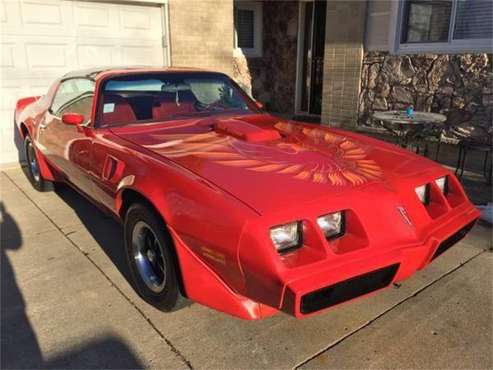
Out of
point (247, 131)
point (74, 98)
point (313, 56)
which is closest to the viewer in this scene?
point (247, 131)

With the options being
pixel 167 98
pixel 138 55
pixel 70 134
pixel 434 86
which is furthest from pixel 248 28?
pixel 70 134

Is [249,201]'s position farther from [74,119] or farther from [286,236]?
[74,119]

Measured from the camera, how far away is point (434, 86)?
712cm

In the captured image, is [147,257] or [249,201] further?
[147,257]

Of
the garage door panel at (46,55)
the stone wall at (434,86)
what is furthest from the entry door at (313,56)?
the garage door panel at (46,55)

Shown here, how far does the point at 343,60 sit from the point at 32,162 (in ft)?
19.1

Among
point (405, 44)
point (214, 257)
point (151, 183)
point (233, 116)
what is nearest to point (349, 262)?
point (214, 257)

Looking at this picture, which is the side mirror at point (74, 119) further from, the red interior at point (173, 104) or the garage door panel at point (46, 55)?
the garage door panel at point (46, 55)

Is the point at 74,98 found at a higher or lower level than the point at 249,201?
higher

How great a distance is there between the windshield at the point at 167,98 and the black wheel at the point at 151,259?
1.00 meters

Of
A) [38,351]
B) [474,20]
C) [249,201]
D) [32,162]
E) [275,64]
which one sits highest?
[474,20]

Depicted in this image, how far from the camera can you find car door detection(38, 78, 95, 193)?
11.1 feet

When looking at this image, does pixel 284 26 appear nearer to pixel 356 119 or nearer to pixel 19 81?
pixel 356 119

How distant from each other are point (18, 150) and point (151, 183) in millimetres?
5058
